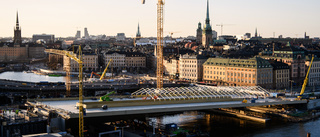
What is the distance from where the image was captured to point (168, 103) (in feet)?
133

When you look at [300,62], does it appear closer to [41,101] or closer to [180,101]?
[180,101]

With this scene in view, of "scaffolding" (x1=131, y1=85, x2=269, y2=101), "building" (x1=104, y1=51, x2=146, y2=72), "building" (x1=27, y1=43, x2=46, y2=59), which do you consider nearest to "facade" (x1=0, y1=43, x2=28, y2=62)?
"building" (x1=27, y1=43, x2=46, y2=59)

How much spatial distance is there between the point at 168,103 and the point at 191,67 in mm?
32714

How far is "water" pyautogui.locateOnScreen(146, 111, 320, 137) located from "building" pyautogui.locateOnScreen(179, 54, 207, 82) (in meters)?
25.0

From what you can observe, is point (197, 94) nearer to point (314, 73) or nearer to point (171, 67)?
point (314, 73)

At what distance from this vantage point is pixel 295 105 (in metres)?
48.0

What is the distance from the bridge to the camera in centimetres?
3656

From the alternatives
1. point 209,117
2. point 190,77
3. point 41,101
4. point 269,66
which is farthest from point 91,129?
point 190,77

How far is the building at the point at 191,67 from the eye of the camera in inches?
2822

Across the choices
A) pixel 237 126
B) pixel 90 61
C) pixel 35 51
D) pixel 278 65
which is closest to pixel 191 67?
pixel 278 65

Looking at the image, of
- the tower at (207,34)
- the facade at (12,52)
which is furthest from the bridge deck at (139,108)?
the facade at (12,52)

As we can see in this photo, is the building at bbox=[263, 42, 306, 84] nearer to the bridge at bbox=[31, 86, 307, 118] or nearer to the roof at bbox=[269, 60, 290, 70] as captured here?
the roof at bbox=[269, 60, 290, 70]

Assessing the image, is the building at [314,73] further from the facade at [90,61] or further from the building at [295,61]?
the facade at [90,61]

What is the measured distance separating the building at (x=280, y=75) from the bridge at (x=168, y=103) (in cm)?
1414
